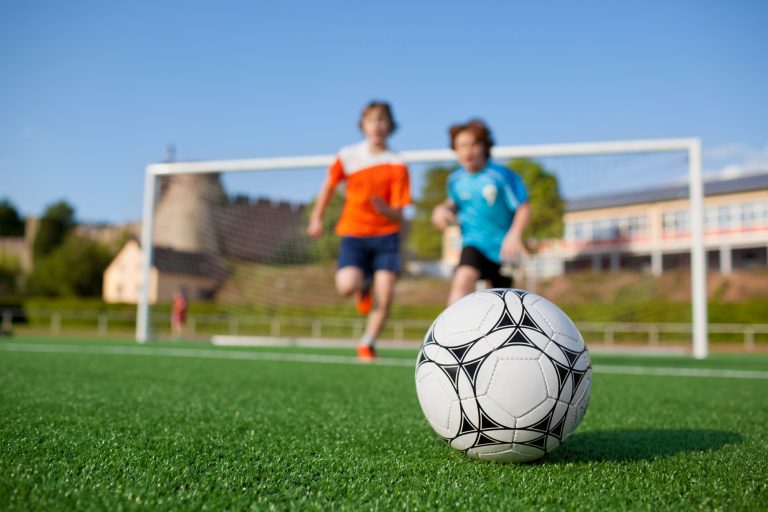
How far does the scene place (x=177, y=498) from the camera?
147cm

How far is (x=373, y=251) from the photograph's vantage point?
6.05m

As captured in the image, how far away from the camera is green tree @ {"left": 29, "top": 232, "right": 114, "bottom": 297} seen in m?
49.0

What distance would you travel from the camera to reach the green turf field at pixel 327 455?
60.7 inches

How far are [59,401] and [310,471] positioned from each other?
2.07 meters

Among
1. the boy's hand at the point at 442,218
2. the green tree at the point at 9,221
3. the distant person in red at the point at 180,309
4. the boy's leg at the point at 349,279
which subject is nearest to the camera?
the boy's hand at the point at 442,218

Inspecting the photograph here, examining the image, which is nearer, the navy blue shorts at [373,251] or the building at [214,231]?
the navy blue shorts at [373,251]

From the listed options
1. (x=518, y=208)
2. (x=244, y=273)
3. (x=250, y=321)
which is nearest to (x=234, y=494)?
(x=518, y=208)

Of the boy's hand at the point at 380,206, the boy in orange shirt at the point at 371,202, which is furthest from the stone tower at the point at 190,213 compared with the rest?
the boy's hand at the point at 380,206

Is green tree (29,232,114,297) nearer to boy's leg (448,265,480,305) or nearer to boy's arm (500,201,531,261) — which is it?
boy's leg (448,265,480,305)

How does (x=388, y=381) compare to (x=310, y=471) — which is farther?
(x=388, y=381)

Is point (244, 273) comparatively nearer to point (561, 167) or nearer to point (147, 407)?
point (561, 167)

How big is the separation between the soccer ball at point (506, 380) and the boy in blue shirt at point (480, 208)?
264cm

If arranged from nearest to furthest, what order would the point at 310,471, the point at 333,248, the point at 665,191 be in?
1. the point at 310,471
2. the point at 665,191
3. the point at 333,248

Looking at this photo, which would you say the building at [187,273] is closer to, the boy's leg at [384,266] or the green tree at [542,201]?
the green tree at [542,201]
